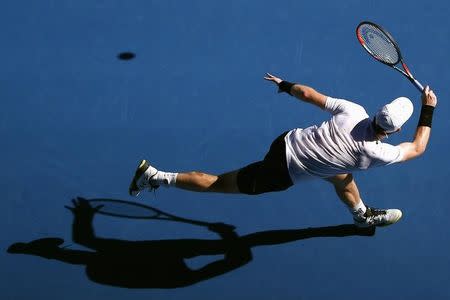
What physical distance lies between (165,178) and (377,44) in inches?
72.3

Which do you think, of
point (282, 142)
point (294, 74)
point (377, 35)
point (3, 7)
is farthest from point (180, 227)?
point (3, 7)

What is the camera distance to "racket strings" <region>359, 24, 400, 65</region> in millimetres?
4930

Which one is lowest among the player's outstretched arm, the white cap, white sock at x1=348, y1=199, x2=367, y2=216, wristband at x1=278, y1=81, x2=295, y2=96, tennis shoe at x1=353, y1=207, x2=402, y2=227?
tennis shoe at x1=353, y1=207, x2=402, y2=227

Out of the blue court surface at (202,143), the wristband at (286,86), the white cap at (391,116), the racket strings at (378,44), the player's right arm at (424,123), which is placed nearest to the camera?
the white cap at (391,116)

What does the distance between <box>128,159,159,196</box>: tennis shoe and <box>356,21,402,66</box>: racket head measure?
5.87 feet

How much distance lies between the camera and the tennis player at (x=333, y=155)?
13.7 feet

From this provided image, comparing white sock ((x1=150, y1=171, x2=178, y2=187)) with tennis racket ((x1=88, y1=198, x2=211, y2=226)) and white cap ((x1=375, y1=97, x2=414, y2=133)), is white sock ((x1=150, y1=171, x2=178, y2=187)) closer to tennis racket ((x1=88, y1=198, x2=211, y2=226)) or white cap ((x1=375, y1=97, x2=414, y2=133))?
tennis racket ((x1=88, y1=198, x2=211, y2=226))

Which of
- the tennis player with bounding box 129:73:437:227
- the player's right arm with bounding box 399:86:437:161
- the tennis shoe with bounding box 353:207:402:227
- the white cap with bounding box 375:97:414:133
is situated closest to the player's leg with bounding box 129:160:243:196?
the tennis player with bounding box 129:73:437:227

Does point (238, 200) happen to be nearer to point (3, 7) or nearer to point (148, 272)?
point (148, 272)

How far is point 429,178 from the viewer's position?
5.21 meters

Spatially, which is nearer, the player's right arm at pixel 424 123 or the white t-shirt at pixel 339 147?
the white t-shirt at pixel 339 147

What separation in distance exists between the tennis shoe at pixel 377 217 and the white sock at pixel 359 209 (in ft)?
0.10

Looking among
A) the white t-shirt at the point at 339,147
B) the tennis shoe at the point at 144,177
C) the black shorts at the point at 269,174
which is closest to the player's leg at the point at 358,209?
the white t-shirt at the point at 339,147

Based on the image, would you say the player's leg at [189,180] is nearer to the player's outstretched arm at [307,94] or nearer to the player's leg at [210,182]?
the player's leg at [210,182]
